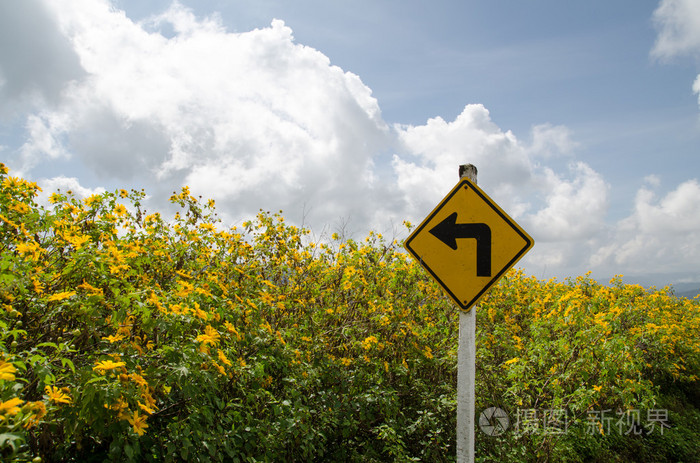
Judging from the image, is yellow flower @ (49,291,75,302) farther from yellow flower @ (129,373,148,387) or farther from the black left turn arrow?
the black left turn arrow

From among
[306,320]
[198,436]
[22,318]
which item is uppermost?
[306,320]

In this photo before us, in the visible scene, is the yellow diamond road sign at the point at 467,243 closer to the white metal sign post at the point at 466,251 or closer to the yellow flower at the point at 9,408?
the white metal sign post at the point at 466,251

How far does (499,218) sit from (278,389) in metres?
2.07

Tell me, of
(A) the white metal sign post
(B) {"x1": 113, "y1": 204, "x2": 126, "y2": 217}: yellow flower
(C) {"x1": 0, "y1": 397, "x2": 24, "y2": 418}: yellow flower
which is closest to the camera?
(C) {"x1": 0, "y1": 397, "x2": 24, "y2": 418}: yellow flower

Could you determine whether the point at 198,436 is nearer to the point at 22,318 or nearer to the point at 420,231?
the point at 22,318

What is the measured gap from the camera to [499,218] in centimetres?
246

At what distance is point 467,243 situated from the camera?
2.48 meters

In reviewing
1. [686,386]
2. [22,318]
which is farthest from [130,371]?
[686,386]

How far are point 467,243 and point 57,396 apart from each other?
2.10 meters

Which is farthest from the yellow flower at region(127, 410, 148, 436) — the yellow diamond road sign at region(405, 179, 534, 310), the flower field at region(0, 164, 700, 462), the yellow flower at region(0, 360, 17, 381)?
the yellow diamond road sign at region(405, 179, 534, 310)

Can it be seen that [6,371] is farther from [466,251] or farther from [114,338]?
[466,251]

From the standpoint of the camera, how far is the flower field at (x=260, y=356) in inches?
73.4

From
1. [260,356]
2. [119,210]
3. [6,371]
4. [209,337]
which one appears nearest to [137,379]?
[209,337]

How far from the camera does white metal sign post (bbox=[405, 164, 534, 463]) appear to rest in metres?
2.28
